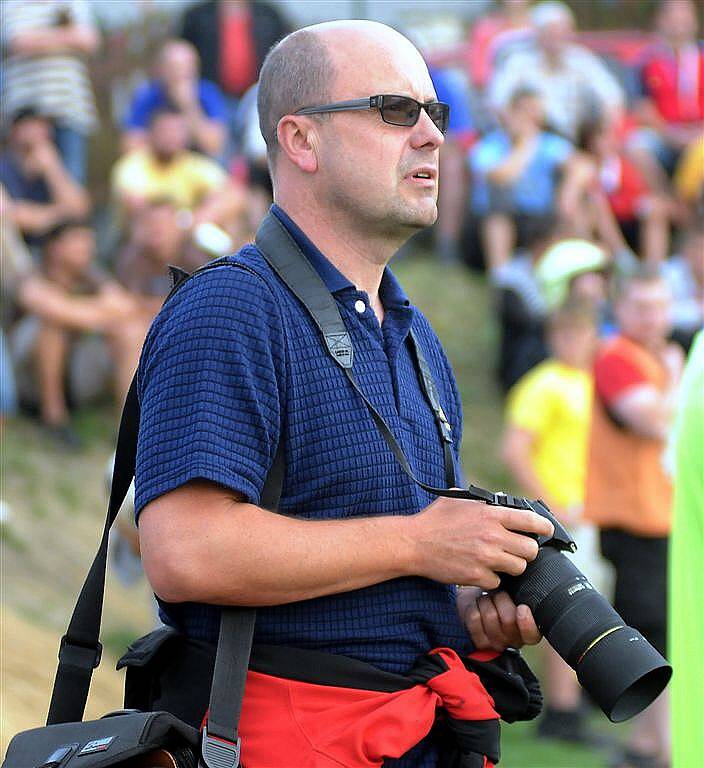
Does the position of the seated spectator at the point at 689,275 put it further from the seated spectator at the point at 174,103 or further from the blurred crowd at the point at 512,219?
the seated spectator at the point at 174,103

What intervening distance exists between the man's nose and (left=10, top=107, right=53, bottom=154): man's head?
582 cm

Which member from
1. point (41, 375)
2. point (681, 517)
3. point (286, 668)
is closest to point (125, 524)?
point (681, 517)

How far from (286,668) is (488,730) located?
1.20 feet

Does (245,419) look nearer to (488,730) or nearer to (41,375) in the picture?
(488,730)

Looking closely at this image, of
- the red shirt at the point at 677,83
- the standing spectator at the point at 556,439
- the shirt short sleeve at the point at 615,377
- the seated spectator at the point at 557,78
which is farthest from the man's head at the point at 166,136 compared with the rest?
the red shirt at the point at 677,83

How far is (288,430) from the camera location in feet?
6.88

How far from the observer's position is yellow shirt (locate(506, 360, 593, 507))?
20.9 feet

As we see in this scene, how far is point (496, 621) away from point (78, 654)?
69 cm

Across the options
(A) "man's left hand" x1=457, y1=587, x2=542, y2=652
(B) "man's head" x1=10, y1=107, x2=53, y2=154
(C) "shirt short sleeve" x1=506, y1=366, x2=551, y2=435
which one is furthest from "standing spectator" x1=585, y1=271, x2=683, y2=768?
(B) "man's head" x1=10, y1=107, x2=53, y2=154

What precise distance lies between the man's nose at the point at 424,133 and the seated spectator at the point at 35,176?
215 inches

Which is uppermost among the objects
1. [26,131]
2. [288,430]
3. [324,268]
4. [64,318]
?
[324,268]

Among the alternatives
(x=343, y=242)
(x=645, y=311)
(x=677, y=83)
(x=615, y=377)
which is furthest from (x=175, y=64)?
(x=343, y=242)

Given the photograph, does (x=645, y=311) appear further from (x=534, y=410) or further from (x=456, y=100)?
(x=456, y=100)

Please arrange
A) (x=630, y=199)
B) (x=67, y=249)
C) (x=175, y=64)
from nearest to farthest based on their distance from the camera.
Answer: (x=67, y=249)
(x=175, y=64)
(x=630, y=199)
